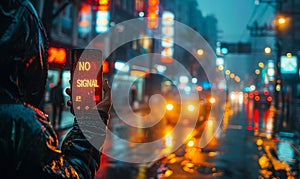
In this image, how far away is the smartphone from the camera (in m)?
1.99

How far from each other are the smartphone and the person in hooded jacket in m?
0.54

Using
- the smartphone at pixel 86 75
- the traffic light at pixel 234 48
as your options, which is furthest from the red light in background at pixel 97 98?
the traffic light at pixel 234 48

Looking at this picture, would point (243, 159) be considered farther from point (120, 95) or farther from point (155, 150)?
point (120, 95)

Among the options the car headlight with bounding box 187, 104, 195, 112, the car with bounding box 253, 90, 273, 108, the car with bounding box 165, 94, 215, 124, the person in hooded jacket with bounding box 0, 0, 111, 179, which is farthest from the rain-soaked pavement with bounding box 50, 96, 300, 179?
the car with bounding box 253, 90, 273, 108

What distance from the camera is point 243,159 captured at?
9672mm

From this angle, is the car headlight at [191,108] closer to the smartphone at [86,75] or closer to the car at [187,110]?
the car at [187,110]

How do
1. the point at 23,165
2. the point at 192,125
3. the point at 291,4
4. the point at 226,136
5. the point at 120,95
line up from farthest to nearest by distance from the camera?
the point at 291,4 < the point at 120,95 < the point at 192,125 < the point at 226,136 < the point at 23,165

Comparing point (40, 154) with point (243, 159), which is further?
point (243, 159)

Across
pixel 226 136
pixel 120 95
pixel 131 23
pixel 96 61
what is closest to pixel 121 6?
pixel 131 23

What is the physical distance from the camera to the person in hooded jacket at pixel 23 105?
4.12ft

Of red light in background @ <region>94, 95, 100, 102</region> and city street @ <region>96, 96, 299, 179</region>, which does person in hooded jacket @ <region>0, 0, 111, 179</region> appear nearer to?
red light in background @ <region>94, 95, 100, 102</region>

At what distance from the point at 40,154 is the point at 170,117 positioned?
1694cm

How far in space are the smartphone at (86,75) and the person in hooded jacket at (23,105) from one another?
Answer: 54cm

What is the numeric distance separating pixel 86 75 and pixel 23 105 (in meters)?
0.75
